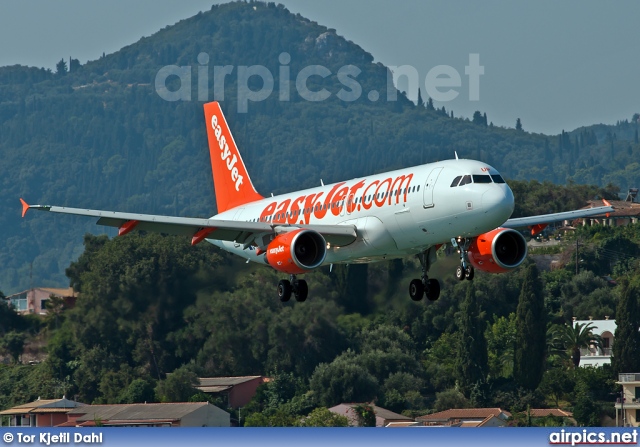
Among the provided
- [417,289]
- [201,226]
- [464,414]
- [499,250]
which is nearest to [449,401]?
[464,414]

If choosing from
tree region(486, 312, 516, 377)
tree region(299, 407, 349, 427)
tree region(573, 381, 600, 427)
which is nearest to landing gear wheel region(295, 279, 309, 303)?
tree region(299, 407, 349, 427)

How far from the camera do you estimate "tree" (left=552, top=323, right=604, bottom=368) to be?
13388cm

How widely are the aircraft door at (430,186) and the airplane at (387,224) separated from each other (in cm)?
4

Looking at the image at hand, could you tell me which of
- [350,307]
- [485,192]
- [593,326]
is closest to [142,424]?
[350,307]

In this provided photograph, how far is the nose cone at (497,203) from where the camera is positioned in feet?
158

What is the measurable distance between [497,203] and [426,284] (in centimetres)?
836

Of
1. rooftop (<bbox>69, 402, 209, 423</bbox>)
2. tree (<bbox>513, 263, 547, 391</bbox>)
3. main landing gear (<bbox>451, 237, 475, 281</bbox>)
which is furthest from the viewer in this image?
tree (<bbox>513, 263, 547, 391</bbox>)

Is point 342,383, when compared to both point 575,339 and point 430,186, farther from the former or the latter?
point 430,186

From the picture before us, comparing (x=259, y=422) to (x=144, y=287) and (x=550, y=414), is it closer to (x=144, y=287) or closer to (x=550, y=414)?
(x=144, y=287)

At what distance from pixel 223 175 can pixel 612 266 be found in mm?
103526

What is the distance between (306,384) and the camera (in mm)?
119562

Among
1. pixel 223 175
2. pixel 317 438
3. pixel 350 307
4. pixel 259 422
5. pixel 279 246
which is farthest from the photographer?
pixel 259 422

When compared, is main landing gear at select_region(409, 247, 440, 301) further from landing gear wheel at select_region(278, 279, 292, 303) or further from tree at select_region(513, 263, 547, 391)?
tree at select_region(513, 263, 547, 391)

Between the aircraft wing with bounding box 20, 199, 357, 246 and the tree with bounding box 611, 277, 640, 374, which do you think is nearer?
the aircraft wing with bounding box 20, 199, 357, 246
